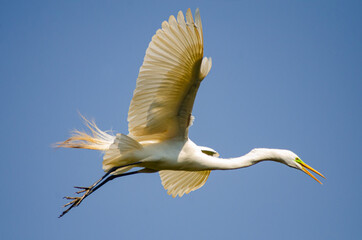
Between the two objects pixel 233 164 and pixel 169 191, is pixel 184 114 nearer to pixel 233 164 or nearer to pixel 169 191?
pixel 233 164

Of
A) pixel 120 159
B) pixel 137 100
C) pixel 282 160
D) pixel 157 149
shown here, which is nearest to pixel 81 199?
pixel 120 159

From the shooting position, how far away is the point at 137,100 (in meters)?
5.79

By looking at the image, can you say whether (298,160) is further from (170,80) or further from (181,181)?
(170,80)

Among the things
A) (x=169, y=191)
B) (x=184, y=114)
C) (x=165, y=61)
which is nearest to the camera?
(x=165, y=61)

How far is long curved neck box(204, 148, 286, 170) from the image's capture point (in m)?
6.58

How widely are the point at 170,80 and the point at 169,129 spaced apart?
92cm

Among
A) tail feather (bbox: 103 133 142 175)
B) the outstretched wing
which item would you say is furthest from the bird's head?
tail feather (bbox: 103 133 142 175)

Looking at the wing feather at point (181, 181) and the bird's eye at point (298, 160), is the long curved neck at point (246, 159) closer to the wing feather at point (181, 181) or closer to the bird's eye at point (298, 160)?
the bird's eye at point (298, 160)

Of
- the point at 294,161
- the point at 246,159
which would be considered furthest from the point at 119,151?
the point at 294,161

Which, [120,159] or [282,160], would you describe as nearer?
[120,159]

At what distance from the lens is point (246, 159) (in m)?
6.69

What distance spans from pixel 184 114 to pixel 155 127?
1.48 feet

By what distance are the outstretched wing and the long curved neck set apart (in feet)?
1.94

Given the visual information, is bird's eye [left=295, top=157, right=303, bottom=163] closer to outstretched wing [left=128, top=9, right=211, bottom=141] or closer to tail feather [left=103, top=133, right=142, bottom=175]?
outstretched wing [left=128, top=9, right=211, bottom=141]
